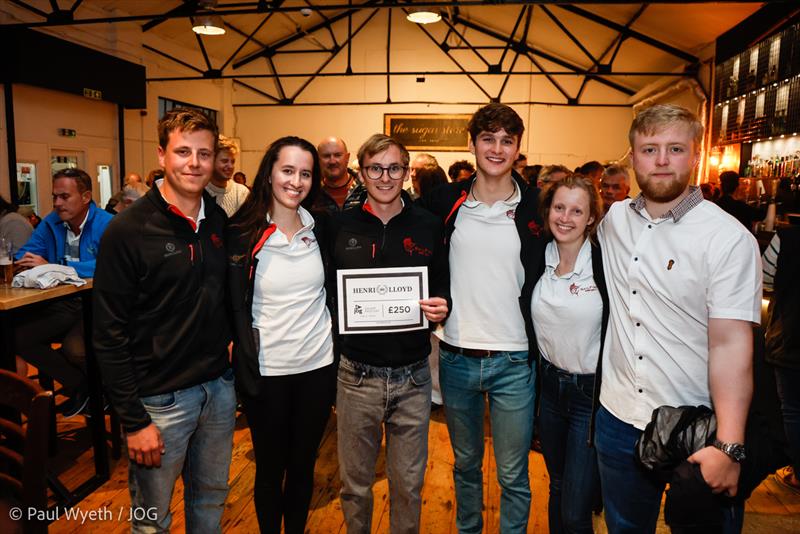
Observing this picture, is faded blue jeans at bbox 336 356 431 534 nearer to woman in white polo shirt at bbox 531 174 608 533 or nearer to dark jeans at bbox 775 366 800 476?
woman in white polo shirt at bbox 531 174 608 533

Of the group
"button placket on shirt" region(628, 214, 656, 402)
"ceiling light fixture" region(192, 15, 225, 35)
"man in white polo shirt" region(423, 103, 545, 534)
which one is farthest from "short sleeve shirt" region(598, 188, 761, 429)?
"ceiling light fixture" region(192, 15, 225, 35)

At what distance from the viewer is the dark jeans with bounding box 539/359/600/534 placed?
A: 2100 mm

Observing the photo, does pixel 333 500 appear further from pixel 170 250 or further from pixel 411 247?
pixel 170 250

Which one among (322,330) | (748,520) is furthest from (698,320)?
(748,520)

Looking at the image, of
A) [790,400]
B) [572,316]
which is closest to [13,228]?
[572,316]

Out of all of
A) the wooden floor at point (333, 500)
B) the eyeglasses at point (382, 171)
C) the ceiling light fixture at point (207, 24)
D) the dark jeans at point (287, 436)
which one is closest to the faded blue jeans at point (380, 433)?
the dark jeans at point (287, 436)

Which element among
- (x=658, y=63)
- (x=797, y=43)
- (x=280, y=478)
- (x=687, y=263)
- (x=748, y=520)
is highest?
(x=658, y=63)

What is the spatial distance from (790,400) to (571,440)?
65.9 inches

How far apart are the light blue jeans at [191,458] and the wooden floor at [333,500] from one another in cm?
81

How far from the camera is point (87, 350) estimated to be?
11.2 feet

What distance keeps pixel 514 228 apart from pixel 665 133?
29.2 inches

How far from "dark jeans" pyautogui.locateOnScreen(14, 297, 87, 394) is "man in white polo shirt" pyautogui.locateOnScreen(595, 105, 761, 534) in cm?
336

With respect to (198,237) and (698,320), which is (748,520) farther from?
(198,237)

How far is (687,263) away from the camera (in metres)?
1.65
